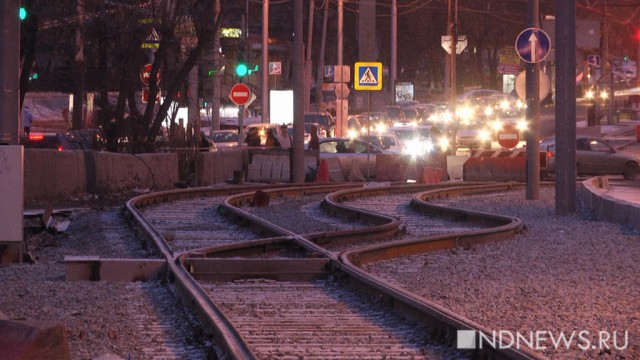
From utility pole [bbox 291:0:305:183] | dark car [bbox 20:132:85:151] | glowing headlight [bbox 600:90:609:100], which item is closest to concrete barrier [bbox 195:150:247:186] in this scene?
utility pole [bbox 291:0:305:183]

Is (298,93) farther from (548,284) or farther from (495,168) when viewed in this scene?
(548,284)

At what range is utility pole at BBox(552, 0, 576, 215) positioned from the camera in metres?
22.8

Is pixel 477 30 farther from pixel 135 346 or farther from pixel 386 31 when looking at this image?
pixel 135 346

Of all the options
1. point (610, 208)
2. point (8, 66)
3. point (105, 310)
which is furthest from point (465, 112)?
point (105, 310)

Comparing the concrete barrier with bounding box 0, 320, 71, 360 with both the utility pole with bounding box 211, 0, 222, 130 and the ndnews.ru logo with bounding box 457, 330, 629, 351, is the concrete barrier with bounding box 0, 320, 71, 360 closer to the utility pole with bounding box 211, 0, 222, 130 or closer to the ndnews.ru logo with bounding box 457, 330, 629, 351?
the ndnews.ru logo with bounding box 457, 330, 629, 351

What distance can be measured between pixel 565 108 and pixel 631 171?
18964mm

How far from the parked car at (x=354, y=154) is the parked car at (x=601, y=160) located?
6.11m

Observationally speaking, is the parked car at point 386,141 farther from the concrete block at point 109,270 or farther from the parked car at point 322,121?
the concrete block at point 109,270

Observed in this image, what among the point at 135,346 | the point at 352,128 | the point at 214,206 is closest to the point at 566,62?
the point at 214,206

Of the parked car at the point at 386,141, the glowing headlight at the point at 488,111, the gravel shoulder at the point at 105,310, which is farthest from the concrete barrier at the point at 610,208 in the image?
the glowing headlight at the point at 488,111

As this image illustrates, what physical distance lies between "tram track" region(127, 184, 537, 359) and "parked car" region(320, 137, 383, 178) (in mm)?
14479

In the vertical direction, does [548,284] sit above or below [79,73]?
below

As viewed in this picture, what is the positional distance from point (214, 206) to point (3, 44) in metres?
10.3

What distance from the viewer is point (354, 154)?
38.9m
